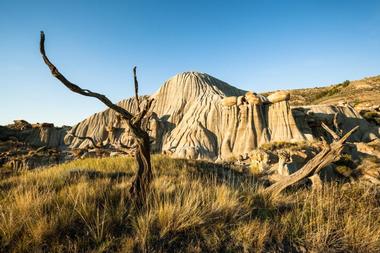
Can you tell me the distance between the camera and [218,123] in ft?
91.9

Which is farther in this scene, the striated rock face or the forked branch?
the striated rock face

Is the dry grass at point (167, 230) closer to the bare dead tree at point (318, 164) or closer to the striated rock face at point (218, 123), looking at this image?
the bare dead tree at point (318, 164)

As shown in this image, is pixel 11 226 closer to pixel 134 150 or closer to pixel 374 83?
pixel 134 150

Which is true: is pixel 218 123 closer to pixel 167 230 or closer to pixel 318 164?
pixel 318 164

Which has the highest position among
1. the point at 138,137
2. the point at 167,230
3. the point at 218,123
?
the point at 218,123

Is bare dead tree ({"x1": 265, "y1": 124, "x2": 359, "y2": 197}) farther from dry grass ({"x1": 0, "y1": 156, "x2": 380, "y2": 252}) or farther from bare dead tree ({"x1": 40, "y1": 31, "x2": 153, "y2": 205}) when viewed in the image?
bare dead tree ({"x1": 40, "y1": 31, "x2": 153, "y2": 205})

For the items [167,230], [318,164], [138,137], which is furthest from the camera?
[318,164]

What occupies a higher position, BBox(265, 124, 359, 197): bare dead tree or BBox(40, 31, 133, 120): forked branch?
BBox(40, 31, 133, 120): forked branch

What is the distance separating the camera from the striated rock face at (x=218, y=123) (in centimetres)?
2470

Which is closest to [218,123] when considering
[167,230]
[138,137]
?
[138,137]

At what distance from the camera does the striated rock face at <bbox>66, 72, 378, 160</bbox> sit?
24703mm

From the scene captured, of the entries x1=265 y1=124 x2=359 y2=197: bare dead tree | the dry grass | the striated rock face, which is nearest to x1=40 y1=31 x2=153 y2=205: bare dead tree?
the dry grass

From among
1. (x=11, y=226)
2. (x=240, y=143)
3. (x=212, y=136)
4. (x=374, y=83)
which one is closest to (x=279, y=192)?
(x=11, y=226)

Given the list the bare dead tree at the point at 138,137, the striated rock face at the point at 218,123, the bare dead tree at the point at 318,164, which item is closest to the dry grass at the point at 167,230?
the bare dead tree at the point at 138,137
